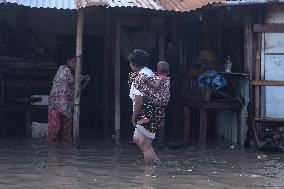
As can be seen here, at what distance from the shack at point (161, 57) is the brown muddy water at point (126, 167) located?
0.98m

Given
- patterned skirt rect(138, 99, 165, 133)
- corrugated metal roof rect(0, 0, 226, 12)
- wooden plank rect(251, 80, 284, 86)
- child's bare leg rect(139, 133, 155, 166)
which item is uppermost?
corrugated metal roof rect(0, 0, 226, 12)

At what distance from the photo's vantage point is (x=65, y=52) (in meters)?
13.9

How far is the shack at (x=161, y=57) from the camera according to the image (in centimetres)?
1101

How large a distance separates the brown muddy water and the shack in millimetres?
983

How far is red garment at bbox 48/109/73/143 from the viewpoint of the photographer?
37.0 ft

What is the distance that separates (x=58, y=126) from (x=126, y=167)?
9.66 ft

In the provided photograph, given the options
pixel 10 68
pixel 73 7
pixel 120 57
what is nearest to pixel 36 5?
pixel 73 7

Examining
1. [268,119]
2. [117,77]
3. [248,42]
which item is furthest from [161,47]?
[268,119]

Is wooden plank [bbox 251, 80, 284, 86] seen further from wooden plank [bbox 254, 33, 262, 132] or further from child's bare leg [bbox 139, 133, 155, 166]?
child's bare leg [bbox 139, 133, 155, 166]

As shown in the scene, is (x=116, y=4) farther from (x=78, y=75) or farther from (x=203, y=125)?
(x=203, y=125)

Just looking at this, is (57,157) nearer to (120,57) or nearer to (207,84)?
(207,84)

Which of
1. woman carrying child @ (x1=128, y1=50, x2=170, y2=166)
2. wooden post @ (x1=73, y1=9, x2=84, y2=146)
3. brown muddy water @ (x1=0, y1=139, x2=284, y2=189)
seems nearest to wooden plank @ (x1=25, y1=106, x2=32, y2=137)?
brown muddy water @ (x1=0, y1=139, x2=284, y2=189)

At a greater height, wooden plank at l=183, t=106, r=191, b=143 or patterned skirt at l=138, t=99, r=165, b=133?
patterned skirt at l=138, t=99, r=165, b=133

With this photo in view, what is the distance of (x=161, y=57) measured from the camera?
1283 centimetres
